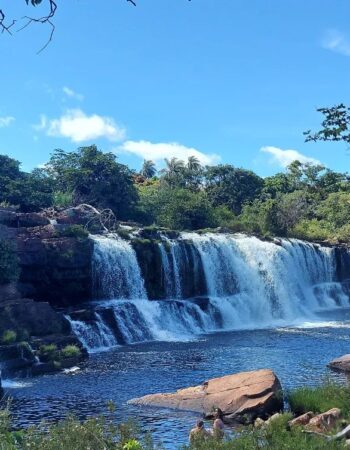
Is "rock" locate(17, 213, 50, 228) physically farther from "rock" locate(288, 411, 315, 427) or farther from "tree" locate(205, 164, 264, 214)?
"tree" locate(205, 164, 264, 214)

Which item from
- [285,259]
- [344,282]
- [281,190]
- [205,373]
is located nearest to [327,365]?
[205,373]

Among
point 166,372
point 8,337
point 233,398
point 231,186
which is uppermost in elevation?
point 231,186

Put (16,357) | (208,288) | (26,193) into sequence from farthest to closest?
(26,193) < (208,288) < (16,357)

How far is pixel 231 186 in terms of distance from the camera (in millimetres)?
65062

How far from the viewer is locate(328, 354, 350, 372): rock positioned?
18.6 m

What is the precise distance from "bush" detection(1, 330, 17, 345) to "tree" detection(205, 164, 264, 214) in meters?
43.7

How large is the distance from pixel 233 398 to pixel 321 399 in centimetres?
210

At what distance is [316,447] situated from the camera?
7.84m

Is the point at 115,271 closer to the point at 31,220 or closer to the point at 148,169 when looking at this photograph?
the point at 31,220

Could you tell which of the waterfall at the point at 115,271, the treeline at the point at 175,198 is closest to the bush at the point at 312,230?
the treeline at the point at 175,198

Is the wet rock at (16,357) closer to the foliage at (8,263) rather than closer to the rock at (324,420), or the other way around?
the foliage at (8,263)

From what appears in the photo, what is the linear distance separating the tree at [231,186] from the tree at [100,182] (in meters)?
18.3

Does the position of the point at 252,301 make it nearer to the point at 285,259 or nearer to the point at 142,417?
the point at 285,259

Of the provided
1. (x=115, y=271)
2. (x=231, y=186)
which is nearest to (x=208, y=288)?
(x=115, y=271)
